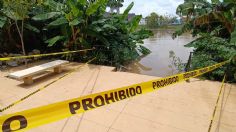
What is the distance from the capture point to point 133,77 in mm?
6461

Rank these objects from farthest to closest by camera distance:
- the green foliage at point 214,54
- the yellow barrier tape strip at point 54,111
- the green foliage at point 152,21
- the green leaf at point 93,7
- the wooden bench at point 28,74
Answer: the green foliage at point 152,21 → the green leaf at point 93,7 → the green foliage at point 214,54 → the wooden bench at point 28,74 → the yellow barrier tape strip at point 54,111

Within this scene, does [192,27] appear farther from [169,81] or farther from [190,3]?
[169,81]

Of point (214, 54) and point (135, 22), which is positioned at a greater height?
point (135, 22)

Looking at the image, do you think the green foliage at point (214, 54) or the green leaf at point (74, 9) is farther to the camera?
the green leaf at point (74, 9)

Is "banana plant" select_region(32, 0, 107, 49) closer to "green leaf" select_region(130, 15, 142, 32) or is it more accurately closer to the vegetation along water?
the vegetation along water

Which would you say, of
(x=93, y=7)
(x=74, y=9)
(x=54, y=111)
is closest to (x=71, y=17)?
(x=74, y=9)

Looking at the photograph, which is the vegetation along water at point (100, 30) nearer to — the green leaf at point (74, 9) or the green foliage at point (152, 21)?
the green leaf at point (74, 9)

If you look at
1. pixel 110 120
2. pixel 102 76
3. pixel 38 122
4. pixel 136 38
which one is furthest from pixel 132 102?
pixel 136 38

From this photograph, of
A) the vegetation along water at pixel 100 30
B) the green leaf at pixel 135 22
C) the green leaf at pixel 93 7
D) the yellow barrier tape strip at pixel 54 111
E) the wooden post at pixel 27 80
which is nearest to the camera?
the yellow barrier tape strip at pixel 54 111

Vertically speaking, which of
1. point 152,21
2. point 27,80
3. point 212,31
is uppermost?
point 152,21

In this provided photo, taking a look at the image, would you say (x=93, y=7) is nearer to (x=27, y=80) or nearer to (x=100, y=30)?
(x=100, y=30)

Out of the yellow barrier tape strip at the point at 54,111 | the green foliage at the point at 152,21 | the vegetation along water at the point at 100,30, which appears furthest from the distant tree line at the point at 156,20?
the yellow barrier tape strip at the point at 54,111

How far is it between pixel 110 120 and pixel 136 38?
6927 millimetres

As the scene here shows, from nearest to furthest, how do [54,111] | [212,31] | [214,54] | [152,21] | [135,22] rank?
[54,111] < [214,54] < [212,31] < [135,22] < [152,21]
